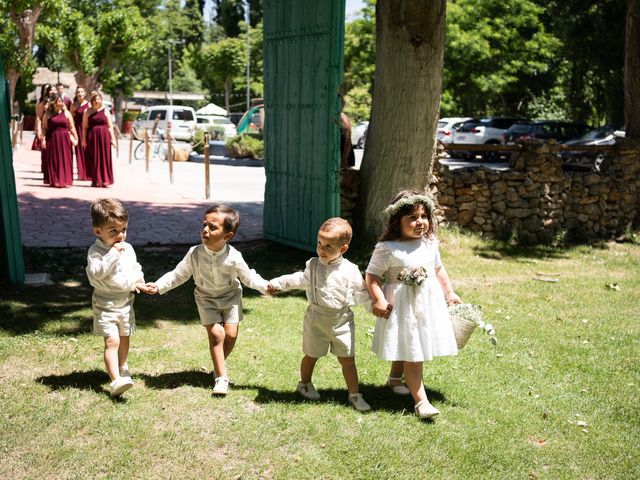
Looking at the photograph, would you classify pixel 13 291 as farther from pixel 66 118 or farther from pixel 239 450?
pixel 66 118

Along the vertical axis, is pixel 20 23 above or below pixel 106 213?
above

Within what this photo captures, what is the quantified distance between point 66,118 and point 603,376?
11.9 metres

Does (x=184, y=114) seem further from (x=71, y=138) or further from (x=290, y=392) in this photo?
(x=290, y=392)

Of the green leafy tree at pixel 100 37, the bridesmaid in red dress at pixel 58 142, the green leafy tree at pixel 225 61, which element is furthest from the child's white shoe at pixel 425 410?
the green leafy tree at pixel 225 61

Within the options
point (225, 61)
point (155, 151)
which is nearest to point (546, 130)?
point (155, 151)

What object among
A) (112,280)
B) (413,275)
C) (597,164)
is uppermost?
(413,275)

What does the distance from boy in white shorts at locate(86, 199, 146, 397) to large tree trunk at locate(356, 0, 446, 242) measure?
15.7 feet

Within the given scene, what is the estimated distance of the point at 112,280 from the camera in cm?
454

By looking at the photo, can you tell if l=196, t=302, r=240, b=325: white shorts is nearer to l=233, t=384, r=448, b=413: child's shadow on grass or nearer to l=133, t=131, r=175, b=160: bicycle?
l=233, t=384, r=448, b=413: child's shadow on grass

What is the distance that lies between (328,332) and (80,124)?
12644 mm

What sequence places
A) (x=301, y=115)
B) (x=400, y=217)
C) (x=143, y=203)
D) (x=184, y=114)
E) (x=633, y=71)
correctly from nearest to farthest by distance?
1. (x=400, y=217)
2. (x=301, y=115)
3. (x=633, y=71)
4. (x=143, y=203)
5. (x=184, y=114)

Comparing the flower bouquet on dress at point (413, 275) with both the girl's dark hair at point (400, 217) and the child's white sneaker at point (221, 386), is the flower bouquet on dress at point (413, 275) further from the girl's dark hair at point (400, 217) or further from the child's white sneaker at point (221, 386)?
the child's white sneaker at point (221, 386)

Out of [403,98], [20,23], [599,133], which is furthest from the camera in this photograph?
[20,23]

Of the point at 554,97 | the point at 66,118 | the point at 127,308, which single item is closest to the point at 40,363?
the point at 127,308
